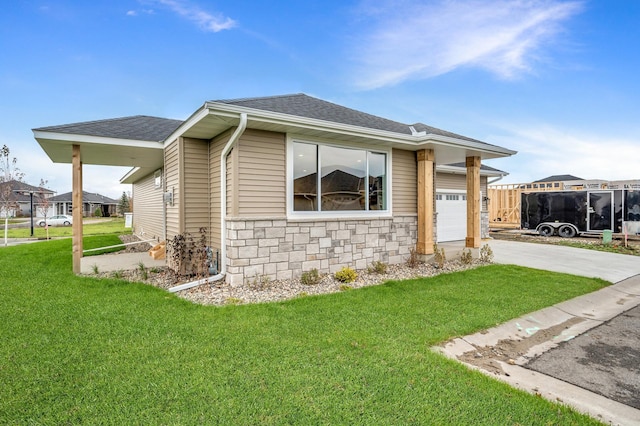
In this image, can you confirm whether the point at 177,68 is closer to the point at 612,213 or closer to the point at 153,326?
the point at 153,326

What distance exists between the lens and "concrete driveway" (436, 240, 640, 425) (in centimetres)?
262

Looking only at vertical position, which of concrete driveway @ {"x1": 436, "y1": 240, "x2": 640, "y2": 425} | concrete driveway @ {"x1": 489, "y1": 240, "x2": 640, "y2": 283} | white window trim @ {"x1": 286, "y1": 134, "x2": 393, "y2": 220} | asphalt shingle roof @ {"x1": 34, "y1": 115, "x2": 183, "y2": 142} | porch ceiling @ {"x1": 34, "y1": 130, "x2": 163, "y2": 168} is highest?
asphalt shingle roof @ {"x1": 34, "y1": 115, "x2": 183, "y2": 142}

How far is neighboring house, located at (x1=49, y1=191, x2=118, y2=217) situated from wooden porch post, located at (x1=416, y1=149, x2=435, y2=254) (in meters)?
41.4

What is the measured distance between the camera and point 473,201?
841cm

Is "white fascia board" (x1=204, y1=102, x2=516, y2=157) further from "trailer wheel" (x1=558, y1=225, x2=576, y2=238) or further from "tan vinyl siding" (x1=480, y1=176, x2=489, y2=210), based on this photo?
"trailer wheel" (x1=558, y1=225, x2=576, y2=238)

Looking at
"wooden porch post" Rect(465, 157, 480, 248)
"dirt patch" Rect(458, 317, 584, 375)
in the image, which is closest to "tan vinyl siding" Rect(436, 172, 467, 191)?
"wooden porch post" Rect(465, 157, 480, 248)

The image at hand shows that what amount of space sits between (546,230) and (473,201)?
362 inches

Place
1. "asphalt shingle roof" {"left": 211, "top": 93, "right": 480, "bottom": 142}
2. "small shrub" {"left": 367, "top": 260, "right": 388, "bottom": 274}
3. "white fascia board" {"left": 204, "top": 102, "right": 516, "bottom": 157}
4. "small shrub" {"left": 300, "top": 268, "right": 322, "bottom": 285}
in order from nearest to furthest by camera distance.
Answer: "white fascia board" {"left": 204, "top": 102, "right": 516, "bottom": 157} → "asphalt shingle roof" {"left": 211, "top": 93, "right": 480, "bottom": 142} → "small shrub" {"left": 300, "top": 268, "right": 322, "bottom": 285} → "small shrub" {"left": 367, "top": 260, "right": 388, "bottom": 274}

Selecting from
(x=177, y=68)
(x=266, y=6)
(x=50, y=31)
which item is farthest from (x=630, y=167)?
(x=50, y=31)

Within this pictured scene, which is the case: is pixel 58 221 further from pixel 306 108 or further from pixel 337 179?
pixel 337 179

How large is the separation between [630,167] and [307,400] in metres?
26.9

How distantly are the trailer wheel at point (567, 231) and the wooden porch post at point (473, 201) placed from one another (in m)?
8.84

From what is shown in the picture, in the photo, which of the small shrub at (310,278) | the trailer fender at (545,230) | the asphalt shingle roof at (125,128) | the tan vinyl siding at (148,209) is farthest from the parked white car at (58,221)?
the trailer fender at (545,230)

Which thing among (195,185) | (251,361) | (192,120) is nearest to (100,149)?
(195,185)
